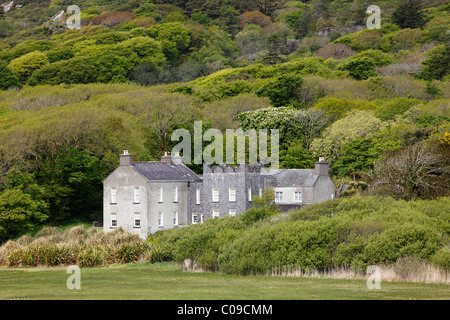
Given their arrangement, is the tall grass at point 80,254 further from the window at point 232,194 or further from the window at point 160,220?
the window at point 232,194

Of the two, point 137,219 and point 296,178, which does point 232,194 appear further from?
point 137,219

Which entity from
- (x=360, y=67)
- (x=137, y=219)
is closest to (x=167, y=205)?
(x=137, y=219)

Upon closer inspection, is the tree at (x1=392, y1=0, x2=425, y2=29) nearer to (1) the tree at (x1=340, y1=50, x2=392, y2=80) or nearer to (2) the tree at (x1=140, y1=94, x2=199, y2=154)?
(1) the tree at (x1=340, y1=50, x2=392, y2=80)

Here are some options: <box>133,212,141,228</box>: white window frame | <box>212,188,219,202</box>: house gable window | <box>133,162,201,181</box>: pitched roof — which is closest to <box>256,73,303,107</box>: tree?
<box>133,162,201,181</box>: pitched roof

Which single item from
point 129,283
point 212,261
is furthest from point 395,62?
point 129,283

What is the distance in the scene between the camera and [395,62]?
468 feet

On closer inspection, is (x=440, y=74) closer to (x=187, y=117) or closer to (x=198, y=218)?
(x=187, y=117)

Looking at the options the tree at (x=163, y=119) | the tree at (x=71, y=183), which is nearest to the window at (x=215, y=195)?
the tree at (x=71, y=183)

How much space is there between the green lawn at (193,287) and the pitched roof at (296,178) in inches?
1174

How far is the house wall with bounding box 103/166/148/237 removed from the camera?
219ft

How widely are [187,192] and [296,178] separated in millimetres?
10727

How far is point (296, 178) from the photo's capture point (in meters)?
69.6

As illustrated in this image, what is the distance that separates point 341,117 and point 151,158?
2564 centimetres

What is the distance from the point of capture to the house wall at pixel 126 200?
6681cm
